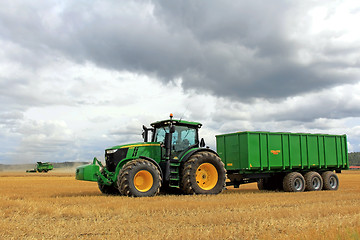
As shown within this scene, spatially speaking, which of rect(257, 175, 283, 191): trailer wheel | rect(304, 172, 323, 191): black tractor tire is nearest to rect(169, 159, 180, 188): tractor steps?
rect(257, 175, 283, 191): trailer wheel

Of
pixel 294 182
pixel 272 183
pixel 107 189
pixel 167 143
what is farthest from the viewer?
pixel 272 183

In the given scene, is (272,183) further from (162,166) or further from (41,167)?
(41,167)

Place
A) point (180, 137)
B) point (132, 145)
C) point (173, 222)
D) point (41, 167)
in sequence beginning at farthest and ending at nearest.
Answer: point (41, 167)
point (180, 137)
point (132, 145)
point (173, 222)

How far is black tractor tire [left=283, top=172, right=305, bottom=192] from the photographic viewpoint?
15469mm

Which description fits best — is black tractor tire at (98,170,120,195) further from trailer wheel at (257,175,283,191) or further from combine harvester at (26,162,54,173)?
combine harvester at (26,162,54,173)

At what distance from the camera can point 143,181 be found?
39.9 feet

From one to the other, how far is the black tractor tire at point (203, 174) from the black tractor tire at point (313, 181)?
4.94 meters

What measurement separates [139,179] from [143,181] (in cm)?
17

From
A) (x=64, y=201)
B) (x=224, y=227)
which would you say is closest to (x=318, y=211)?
(x=224, y=227)

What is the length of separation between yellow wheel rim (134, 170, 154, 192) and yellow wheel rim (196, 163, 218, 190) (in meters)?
2.03

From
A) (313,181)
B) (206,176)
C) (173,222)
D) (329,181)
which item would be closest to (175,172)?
(206,176)

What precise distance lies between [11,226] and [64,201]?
13.0 ft

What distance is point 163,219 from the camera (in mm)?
7613

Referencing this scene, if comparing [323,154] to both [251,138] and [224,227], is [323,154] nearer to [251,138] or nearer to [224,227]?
[251,138]
